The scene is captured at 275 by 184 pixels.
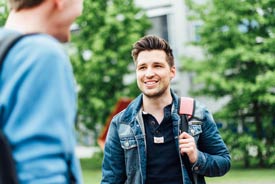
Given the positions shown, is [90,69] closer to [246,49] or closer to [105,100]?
[105,100]

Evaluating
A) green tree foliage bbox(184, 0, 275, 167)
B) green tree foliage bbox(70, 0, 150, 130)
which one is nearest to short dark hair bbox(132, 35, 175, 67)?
green tree foliage bbox(184, 0, 275, 167)

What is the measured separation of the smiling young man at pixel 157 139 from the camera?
3.66 metres

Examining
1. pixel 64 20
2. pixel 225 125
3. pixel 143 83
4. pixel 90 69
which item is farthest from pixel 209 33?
pixel 64 20

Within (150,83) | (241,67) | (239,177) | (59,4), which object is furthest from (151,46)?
(241,67)

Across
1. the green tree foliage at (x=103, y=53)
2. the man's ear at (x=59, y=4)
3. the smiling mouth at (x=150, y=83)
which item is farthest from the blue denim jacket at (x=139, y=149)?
the green tree foliage at (x=103, y=53)

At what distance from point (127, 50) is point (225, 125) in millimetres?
4368

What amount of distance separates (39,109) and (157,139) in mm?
2133

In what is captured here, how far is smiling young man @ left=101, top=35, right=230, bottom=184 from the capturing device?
3662 mm

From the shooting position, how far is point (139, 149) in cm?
368

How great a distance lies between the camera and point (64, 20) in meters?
1.86

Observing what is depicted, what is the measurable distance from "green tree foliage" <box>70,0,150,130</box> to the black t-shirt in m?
18.1

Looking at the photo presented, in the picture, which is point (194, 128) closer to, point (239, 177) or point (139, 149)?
point (139, 149)

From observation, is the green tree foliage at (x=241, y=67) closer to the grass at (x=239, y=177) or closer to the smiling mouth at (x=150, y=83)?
the grass at (x=239, y=177)

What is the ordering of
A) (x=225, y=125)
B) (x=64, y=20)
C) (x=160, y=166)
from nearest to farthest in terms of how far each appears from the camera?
(x=64, y=20), (x=160, y=166), (x=225, y=125)
